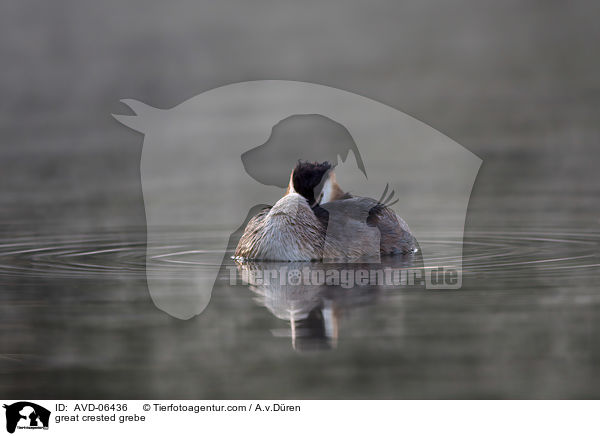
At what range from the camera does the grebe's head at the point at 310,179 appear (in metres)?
9.36

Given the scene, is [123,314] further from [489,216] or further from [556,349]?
[489,216]

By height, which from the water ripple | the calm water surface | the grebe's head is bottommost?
the calm water surface

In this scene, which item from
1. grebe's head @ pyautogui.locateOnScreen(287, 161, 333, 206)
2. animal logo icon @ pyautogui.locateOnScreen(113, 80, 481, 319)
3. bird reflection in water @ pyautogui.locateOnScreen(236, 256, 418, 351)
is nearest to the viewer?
bird reflection in water @ pyautogui.locateOnScreen(236, 256, 418, 351)

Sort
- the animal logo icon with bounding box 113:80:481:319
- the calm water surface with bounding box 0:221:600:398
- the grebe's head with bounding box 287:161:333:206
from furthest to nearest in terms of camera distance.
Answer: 1. the grebe's head with bounding box 287:161:333:206
2. the animal logo icon with bounding box 113:80:481:319
3. the calm water surface with bounding box 0:221:600:398

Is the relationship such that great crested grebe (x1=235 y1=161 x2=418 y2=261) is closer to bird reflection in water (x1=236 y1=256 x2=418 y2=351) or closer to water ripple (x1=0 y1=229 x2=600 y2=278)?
bird reflection in water (x1=236 y1=256 x2=418 y2=351)

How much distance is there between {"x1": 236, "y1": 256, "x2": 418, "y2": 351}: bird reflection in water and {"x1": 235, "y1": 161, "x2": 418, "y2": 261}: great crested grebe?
19 cm

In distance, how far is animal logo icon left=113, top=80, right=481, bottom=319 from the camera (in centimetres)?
866

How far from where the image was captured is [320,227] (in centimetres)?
927

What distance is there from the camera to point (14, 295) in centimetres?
734

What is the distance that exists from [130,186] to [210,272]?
16.5 feet
